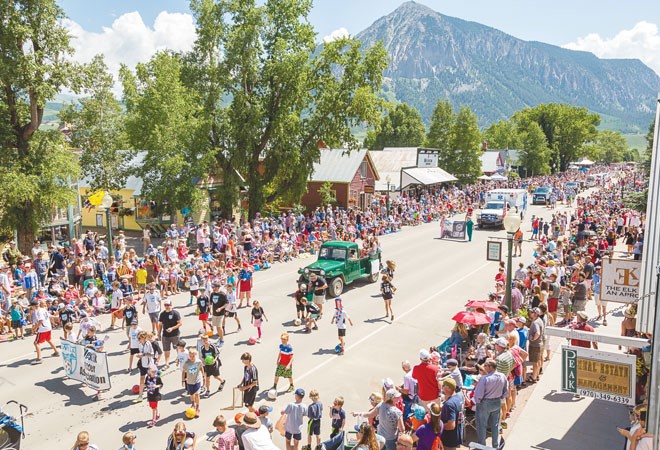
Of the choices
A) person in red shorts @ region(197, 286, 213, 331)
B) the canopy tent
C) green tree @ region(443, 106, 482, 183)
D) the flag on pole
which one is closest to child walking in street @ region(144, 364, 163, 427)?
person in red shorts @ region(197, 286, 213, 331)

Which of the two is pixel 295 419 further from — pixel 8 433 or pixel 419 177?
pixel 419 177

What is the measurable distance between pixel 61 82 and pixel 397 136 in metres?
81.7

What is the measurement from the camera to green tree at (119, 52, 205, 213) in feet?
92.7

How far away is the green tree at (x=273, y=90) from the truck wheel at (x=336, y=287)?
48.3 ft

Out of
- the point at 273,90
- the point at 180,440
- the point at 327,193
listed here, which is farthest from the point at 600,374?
the point at 327,193

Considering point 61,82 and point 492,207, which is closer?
point 61,82

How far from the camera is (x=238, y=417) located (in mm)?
8758

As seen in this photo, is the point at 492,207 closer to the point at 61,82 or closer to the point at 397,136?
the point at 61,82

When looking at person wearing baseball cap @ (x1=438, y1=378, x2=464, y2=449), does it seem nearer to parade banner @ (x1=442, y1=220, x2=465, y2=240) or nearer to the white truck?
parade banner @ (x1=442, y1=220, x2=465, y2=240)

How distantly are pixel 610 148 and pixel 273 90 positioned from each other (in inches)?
6391

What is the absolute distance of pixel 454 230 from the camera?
33469 millimetres

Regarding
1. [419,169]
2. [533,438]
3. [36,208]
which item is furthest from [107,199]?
[419,169]

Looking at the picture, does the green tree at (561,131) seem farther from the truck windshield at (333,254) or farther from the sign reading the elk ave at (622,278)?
the sign reading the elk ave at (622,278)

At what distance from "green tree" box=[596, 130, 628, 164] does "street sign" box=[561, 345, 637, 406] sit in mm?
167907
